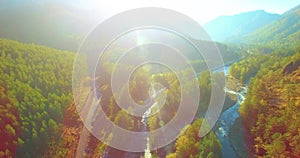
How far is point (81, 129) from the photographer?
83438 millimetres

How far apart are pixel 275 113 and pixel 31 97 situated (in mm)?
67006

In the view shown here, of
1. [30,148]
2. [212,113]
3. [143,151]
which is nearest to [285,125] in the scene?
[212,113]

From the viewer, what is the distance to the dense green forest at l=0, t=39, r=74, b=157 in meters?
72.0

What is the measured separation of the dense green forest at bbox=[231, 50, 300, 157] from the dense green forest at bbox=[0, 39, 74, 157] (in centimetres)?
5035

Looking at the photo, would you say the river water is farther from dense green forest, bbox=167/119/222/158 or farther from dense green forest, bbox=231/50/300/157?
dense green forest, bbox=167/119/222/158

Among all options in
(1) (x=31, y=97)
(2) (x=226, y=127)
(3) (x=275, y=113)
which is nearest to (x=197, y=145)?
(2) (x=226, y=127)

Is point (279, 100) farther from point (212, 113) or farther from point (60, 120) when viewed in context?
point (60, 120)

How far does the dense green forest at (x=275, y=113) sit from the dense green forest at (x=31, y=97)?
50350mm

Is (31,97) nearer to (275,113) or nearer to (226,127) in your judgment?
(226,127)

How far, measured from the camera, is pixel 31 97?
3472 inches

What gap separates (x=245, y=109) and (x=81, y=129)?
147ft

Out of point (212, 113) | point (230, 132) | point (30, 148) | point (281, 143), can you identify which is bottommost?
point (281, 143)

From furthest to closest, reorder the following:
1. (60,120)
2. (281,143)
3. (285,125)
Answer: (60,120), (285,125), (281,143)

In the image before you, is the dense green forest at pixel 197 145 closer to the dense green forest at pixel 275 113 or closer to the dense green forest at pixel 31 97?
the dense green forest at pixel 275 113
